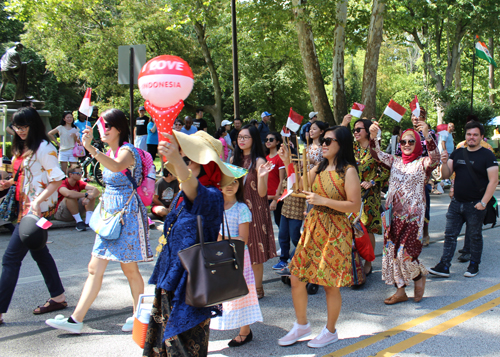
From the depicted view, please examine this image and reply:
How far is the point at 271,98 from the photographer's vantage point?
103ft

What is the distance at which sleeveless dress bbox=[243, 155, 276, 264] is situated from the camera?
4754 mm

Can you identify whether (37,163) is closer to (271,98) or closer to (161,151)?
(161,151)

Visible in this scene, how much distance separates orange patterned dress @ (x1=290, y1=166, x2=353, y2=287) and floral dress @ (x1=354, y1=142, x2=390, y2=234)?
2.08 metres

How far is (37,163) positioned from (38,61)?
32.3 meters

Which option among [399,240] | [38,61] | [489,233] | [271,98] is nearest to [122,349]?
[399,240]

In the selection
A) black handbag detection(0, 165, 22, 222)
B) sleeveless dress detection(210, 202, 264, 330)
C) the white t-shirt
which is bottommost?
sleeveless dress detection(210, 202, 264, 330)

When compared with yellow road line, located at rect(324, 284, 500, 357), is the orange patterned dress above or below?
above

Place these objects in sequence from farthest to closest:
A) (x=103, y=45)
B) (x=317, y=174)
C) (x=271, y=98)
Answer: (x=271, y=98)
(x=103, y=45)
(x=317, y=174)

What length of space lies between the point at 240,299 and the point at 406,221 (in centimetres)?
225

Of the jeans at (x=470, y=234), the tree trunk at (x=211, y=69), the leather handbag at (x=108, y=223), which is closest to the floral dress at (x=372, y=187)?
the jeans at (x=470, y=234)

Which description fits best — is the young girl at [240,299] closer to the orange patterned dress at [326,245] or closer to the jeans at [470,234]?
the orange patterned dress at [326,245]

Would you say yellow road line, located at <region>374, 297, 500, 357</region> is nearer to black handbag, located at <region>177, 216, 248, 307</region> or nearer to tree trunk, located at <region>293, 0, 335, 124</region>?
black handbag, located at <region>177, 216, 248, 307</region>

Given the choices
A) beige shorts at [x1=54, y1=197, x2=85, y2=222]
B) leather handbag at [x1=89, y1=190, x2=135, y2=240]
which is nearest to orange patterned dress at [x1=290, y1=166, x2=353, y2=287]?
leather handbag at [x1=89, y1=190, x2=135, y2=240]

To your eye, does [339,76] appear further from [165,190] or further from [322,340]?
[322,340]
